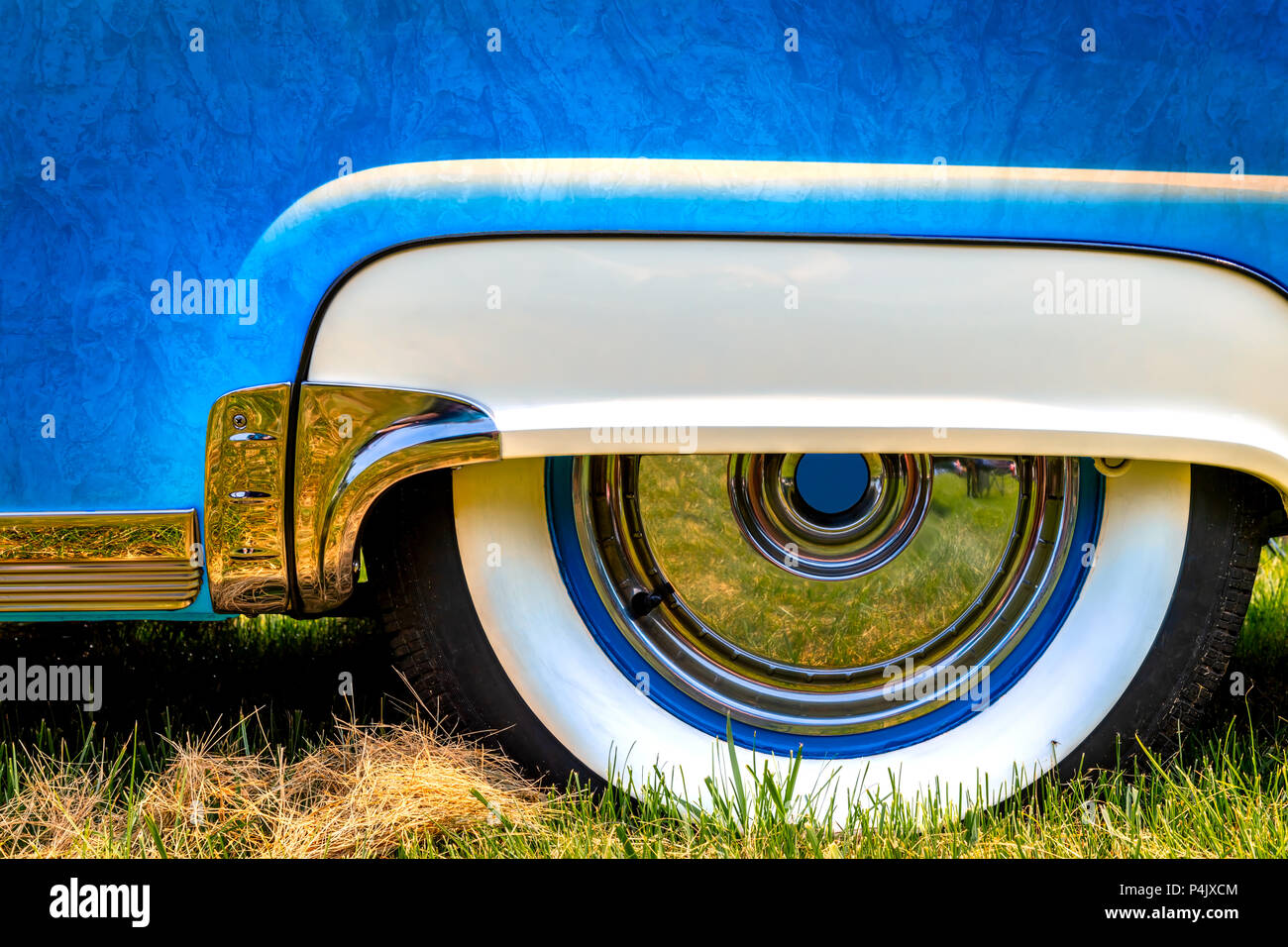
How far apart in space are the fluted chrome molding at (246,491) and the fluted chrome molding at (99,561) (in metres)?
0.05

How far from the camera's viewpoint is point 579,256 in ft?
4.07

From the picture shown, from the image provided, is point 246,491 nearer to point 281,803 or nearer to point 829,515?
point 281,803

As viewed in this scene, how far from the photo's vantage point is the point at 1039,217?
1.26 metres

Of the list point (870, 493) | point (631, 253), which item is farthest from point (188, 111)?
point (870, 493)

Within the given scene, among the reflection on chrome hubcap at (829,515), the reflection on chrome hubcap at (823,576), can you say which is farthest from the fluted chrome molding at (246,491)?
the reflection on chrome hubcap at (829,515)

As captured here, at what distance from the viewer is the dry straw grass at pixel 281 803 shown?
1296mm

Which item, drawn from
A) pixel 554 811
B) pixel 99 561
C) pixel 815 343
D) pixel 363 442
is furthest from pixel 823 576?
pixel 99 561

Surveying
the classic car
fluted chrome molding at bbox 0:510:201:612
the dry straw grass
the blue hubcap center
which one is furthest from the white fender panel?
the dry straw grass

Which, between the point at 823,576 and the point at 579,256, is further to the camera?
the point at 823,576

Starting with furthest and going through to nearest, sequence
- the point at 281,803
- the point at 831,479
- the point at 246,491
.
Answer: the point at 831,479
the point at 281,803
the point at 246,491

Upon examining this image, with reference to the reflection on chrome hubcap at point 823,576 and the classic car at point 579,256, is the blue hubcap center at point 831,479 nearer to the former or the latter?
the reflection on chrome hubcap at point 823,576

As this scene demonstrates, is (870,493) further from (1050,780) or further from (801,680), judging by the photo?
(1050,780)

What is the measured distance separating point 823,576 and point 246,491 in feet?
2.99

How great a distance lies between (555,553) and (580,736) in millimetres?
291
